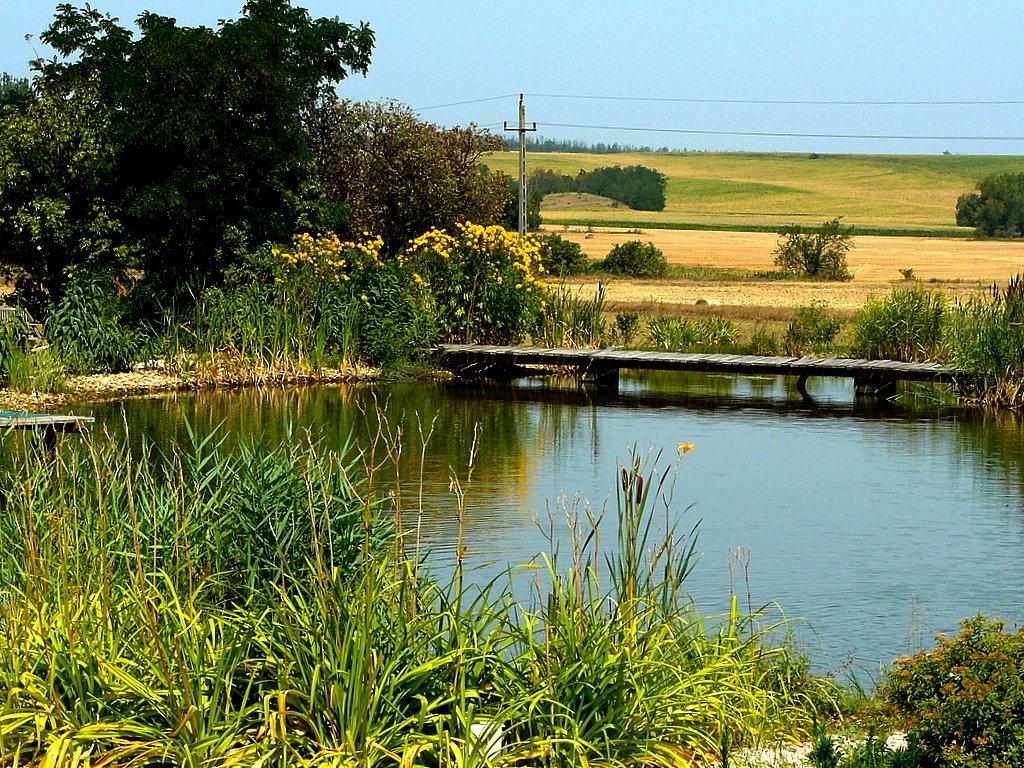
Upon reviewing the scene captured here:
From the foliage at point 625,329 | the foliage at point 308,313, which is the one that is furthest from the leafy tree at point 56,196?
the foliage at point 625,329

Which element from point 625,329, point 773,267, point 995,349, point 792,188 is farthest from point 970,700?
point 792,188

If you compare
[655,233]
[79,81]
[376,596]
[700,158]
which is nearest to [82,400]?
[79,81]

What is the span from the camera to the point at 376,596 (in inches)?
200

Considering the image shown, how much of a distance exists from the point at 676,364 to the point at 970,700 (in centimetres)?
1624

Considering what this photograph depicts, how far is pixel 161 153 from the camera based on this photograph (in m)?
21.7

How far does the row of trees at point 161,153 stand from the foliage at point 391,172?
6107 millimetres

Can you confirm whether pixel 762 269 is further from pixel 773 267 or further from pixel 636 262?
pixel 636 262

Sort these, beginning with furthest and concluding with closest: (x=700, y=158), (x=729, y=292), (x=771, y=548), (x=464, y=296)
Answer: (x=700, y=158)
(x=729, y=292)
(x=464, y=296)
(x=771, y=548)

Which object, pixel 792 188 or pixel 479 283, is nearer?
pixel 479 283

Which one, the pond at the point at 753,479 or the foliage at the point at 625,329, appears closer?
the pond at the point at 753,479

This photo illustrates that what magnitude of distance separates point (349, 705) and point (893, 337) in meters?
17.7

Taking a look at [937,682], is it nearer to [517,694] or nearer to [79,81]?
[517,694]

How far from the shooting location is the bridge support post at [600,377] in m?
21.7

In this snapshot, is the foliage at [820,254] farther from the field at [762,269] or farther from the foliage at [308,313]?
the foliage at [308,313]
